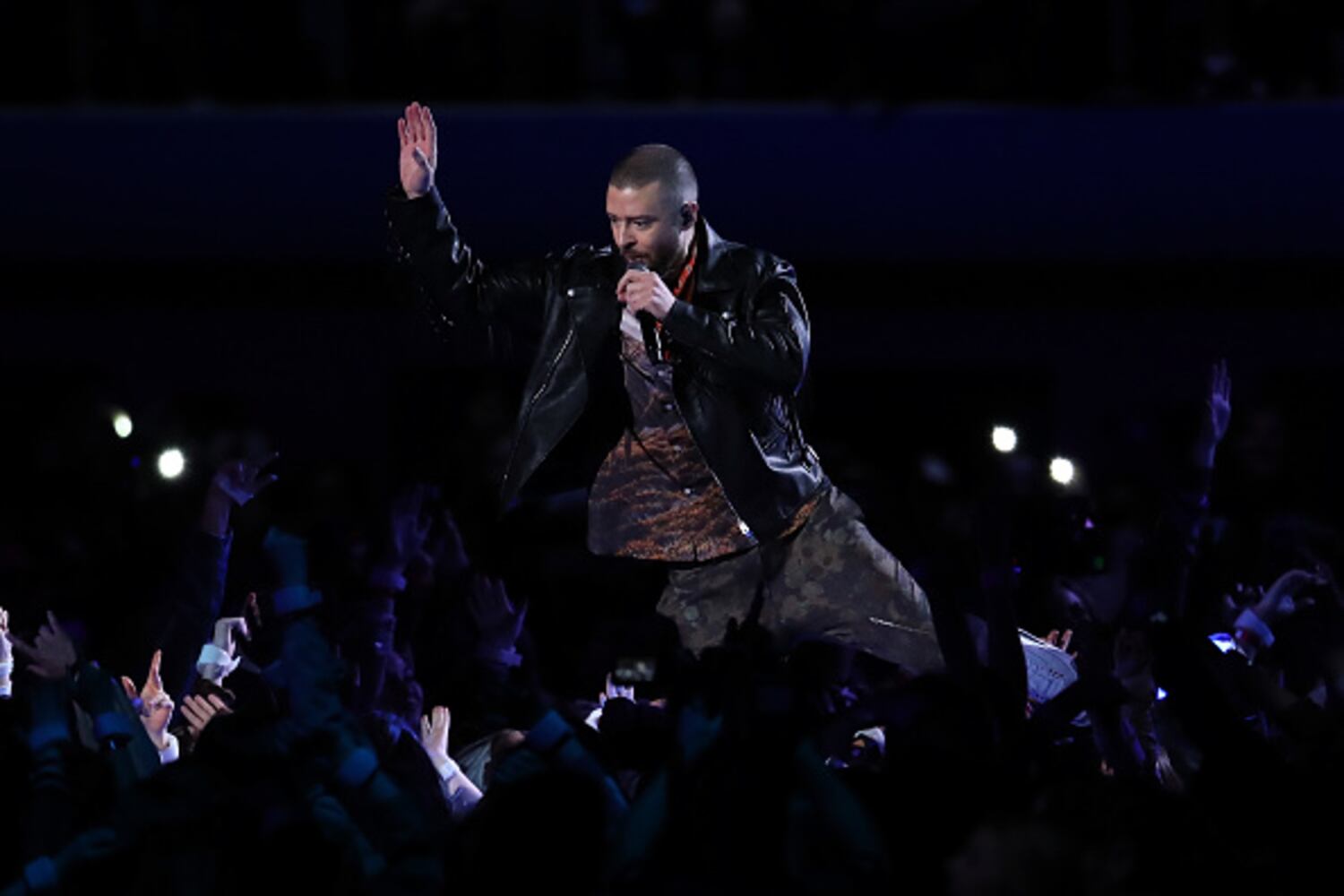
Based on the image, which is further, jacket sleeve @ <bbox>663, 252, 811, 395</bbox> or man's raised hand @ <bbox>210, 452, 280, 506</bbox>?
man's raised hand @ <bbox>210, 452, 280, 506</bbox>

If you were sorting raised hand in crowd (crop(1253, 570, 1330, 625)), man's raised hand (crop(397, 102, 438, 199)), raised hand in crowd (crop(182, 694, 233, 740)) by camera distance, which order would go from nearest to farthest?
man's raised hand (crop(397, 102, 438, 199)), raised hand in crowd (crop(182, 694, 233, 740)), raised hand in crowd (crop(1253, 570, 1330, 625))

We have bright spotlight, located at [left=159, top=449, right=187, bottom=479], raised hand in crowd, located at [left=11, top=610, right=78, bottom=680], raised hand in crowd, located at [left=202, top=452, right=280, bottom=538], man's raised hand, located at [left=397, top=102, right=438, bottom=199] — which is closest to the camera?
raised hand in crowd, located at [left=11, top=610, right=78, bottom=680]

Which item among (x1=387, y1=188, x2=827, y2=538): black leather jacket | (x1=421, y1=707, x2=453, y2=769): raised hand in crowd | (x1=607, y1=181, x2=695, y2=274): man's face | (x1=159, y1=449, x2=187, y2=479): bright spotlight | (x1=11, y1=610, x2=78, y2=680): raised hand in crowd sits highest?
(x1=607, y1=181, x2=695, y2=274): man's face

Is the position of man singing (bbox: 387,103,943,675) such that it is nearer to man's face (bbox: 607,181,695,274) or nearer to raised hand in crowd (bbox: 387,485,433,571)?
man's face (bbox: 607,181,695,274)

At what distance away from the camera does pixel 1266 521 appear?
6.62 m

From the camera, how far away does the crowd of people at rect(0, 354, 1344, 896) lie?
3064mm

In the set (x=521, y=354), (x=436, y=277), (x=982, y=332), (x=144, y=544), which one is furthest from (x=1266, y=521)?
(x=982, y=332)

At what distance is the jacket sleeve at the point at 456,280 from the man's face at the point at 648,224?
0.31 metres

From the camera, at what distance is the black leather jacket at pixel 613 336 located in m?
4.58

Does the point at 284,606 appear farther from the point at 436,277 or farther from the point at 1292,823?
the point at 1292,823

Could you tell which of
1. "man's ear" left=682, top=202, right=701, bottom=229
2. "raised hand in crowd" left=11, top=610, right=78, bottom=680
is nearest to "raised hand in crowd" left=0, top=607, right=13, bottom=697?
"raised hand in crowd" left=11, top=610, right=78, bottom=680

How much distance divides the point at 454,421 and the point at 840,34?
290cm

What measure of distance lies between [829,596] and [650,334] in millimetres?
775

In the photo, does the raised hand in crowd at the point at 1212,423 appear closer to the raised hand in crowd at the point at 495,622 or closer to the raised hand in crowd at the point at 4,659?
the raised hand in crowd at the point at 495,622
